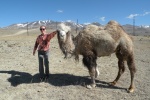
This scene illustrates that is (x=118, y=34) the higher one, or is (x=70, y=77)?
(x=118, y=34)

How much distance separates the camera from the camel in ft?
28.5

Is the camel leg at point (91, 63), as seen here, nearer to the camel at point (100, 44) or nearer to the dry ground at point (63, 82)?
the camel at point (100, 44)

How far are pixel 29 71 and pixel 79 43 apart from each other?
284 centimetres

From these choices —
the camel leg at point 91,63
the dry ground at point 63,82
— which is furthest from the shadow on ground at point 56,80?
the camel leg at point 91,63

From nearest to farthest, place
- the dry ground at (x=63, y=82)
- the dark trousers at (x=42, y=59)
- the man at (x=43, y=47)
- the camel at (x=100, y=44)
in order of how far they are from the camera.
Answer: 1. the dry ground at (x=63, y=82)
2. the camel at (x=100, y=44)
3. the man at (x=43, y=47)
4. the dark trousers at (x=42, y=59)

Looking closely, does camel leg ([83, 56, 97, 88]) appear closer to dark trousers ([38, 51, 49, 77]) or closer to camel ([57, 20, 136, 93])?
camel ([57, 20, 136, 93])

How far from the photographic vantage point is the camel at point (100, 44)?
28.5 ft

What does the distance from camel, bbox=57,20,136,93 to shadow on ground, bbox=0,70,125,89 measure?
586 millimetres

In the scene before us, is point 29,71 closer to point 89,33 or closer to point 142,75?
point 89,33

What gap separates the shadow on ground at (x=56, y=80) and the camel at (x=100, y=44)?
0.59 meters

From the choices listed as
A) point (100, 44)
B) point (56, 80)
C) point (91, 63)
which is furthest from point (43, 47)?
point (100, 44)

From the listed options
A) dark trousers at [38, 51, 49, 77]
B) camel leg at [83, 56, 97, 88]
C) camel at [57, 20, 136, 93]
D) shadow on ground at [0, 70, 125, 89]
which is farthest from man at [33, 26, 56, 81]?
camel leg at [83, 56, 97, 88]

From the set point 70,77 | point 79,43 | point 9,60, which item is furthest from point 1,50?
point 79,43

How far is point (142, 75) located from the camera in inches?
416
